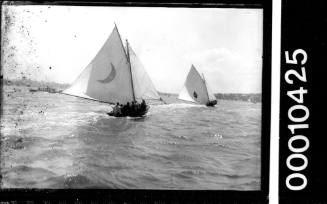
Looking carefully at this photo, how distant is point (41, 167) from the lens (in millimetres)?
2465

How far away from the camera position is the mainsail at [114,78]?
2.48 metres

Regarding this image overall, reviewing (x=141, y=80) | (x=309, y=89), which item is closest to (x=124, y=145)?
(x=141, y=80)

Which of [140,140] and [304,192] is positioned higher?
[140,140]

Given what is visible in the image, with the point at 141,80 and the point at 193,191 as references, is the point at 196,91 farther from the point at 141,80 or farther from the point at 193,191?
the point at 193,191

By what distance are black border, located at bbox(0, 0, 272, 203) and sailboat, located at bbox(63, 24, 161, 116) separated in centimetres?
30

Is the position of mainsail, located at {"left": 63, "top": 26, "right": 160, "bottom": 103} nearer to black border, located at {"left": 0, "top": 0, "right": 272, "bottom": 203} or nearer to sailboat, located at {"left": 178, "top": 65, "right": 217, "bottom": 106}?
sailboat, located at {"left": 178, "top": 65, "right": 217, "bottom": 106}

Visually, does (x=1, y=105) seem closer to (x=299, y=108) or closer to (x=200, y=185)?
(x=200, y=185)

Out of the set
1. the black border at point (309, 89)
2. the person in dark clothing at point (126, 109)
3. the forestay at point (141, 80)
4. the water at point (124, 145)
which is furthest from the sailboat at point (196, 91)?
the black border at point (309, 89)

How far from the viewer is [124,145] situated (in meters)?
2.49

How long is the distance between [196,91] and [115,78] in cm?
54

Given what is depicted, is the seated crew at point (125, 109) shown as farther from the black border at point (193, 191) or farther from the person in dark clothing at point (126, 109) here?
the black border at point (193, 191)

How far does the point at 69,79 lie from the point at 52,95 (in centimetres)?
15

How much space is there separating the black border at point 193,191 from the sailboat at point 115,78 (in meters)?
0.30

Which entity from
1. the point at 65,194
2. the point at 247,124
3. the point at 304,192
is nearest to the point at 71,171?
the point at 65,194
